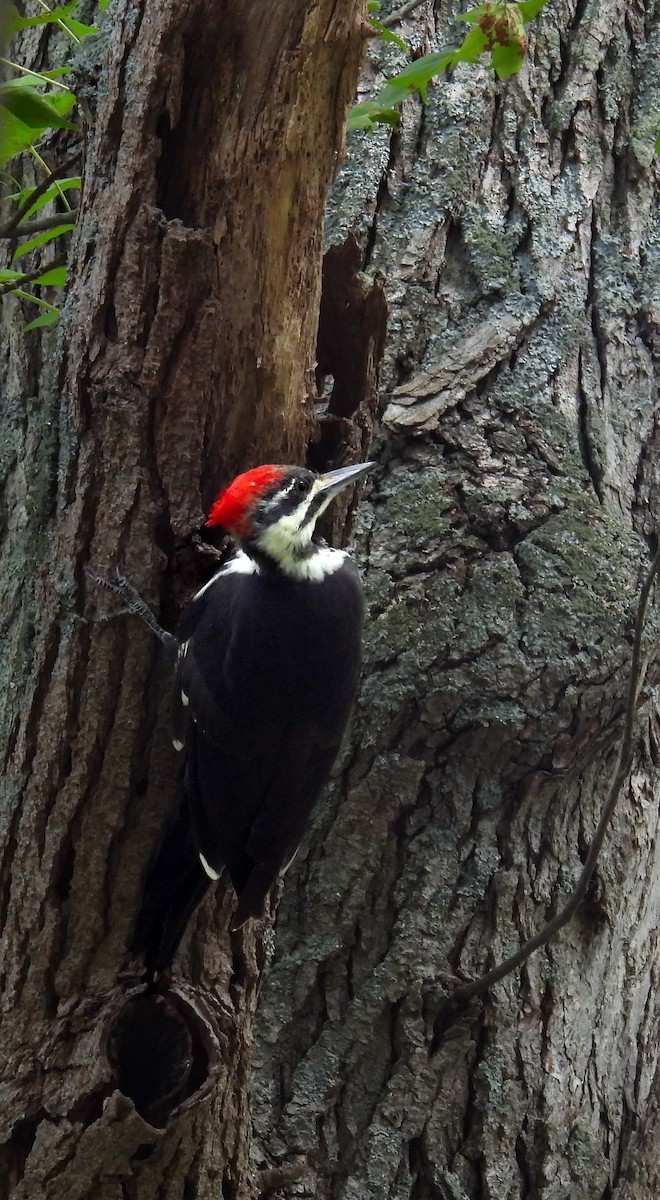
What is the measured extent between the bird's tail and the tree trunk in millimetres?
392

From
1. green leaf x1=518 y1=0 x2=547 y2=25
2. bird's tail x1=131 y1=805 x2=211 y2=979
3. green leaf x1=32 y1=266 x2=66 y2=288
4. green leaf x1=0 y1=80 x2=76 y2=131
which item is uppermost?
green leaf x1=518 y1=0 x2=547 y2=25

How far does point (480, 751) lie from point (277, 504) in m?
0.57

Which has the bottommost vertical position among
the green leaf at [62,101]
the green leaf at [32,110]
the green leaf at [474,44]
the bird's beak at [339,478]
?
the bird's beak at [339,478]

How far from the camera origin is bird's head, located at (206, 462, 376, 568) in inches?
64.6

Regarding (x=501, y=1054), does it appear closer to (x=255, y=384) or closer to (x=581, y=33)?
(x=255, y=384)

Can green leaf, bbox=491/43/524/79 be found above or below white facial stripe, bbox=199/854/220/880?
above

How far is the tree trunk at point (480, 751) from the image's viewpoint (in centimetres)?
188

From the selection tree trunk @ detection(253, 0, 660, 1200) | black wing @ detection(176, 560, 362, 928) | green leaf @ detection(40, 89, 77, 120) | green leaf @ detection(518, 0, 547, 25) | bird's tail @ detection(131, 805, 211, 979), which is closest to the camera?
green leaf @ detection(518, 0, 547, 25)

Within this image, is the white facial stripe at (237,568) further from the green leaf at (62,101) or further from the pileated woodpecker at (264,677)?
the green leaf at (62,101)

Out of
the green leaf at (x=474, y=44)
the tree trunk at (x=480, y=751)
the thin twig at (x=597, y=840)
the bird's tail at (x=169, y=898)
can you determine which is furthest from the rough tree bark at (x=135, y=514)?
the thin twig at (x=597, y=840)

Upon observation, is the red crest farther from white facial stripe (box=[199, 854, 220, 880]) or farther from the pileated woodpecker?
white facial stripe (box=[199, 854, 220, 880])

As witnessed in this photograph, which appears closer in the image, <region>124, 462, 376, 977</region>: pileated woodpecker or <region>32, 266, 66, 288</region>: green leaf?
<region>124, 462, 376, 977</region>: pileated woodpecker

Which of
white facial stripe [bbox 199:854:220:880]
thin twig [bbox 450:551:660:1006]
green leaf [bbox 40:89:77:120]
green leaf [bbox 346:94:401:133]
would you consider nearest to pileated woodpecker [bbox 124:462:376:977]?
white facial stripe [bbox 199:854:220:880]

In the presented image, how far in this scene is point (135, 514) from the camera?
1.50 meters
